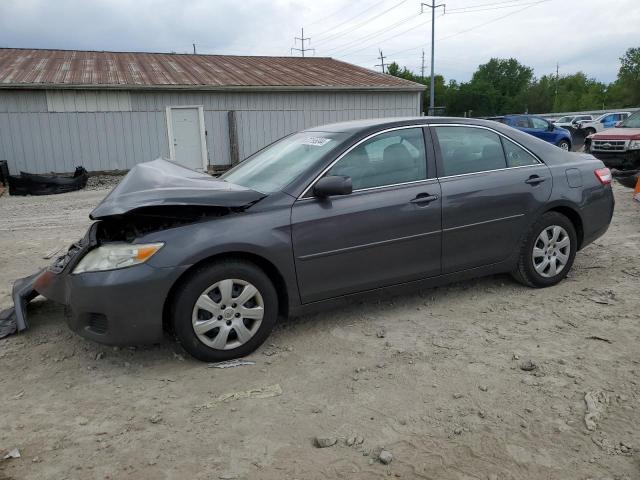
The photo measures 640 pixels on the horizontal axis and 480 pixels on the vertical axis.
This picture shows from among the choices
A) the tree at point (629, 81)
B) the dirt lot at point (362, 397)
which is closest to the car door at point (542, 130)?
the dirt lot at point (362, 397)

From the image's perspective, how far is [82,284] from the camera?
3.27 m

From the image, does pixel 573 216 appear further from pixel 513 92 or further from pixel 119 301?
pixel 513 92

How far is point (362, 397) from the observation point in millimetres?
3041

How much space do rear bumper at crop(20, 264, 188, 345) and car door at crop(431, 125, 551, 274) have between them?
2167 millimetres

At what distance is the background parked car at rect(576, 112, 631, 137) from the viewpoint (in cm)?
2503

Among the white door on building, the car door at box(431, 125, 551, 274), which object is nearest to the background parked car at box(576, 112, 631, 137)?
the white door on building

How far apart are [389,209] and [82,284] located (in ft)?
7.12

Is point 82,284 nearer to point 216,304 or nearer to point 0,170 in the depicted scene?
point 216,304

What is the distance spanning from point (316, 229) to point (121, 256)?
129cm

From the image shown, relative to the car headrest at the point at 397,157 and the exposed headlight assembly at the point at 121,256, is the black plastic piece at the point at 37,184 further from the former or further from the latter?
the car headrest at the point at 397,157

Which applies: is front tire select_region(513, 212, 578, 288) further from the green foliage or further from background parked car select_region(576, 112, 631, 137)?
the green foliage

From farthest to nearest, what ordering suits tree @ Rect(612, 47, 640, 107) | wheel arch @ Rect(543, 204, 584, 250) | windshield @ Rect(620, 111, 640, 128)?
tree @ Rect(612, 47, 640, 107), windshield @ Rect(620, 111, 640, 128), wheel arch @ Rect(543, 204, 584, 250)

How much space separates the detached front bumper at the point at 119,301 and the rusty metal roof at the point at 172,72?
44.6ft

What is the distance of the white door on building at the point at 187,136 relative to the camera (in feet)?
54.1
